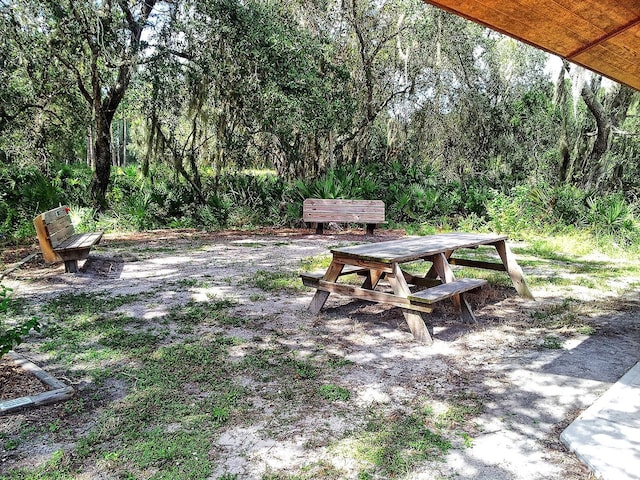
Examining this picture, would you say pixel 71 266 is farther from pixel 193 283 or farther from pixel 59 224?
pixel 193 283

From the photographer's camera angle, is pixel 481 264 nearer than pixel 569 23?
No

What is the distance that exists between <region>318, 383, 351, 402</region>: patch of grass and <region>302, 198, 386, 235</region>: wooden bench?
752 centimetres

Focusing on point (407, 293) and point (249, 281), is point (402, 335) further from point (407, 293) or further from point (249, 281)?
point (249, 281)

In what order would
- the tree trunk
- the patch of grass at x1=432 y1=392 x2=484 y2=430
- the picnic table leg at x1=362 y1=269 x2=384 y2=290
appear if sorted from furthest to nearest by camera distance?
the tree trunk < the picnic table leg at x1=362 y1=269 x2=384 y2=290 < the patch of grass at x1=432 y1=392 x2=484 y2=430

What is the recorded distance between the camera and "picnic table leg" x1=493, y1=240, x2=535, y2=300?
569 centimetres

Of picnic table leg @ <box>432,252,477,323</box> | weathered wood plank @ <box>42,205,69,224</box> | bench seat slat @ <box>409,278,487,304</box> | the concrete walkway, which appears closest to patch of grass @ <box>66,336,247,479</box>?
bench seat slat @ <box>409,278,487,304</box>

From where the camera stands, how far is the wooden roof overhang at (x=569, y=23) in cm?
263

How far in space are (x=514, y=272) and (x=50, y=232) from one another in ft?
18.4

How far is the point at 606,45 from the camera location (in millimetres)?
3244

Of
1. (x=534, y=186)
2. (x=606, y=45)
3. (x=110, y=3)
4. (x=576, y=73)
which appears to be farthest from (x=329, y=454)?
(x=576, y=73)

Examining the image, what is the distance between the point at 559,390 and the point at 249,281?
12.7 ft

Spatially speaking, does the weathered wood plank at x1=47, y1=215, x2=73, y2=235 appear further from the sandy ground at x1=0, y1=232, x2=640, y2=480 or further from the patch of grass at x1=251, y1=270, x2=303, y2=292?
the patch of grass at x1=251, y1=270, x2=303, y2=292

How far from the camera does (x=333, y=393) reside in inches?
128

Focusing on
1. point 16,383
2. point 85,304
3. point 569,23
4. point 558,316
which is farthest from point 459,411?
point 85,304
